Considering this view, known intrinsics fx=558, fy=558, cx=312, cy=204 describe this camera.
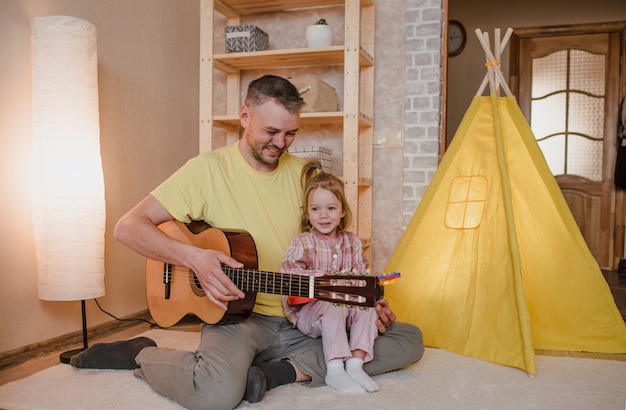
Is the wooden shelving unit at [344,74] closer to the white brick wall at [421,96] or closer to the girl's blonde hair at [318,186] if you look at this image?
the white brick wall at [421,96]

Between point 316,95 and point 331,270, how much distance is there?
1.18 meters

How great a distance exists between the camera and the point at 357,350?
69.0 inches

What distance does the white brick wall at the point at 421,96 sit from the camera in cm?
302

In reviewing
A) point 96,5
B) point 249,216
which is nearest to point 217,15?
point 96,5

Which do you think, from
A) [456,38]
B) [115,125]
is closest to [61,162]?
[115,125]

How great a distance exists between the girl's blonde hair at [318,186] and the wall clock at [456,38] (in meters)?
3.80

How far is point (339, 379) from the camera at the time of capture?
5.57ft

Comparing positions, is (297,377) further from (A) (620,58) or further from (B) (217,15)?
(A) (620,58)

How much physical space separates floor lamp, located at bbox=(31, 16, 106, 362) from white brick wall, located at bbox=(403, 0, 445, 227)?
1.67m

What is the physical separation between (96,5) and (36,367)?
1.61 meters

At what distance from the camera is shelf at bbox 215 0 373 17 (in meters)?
3.01

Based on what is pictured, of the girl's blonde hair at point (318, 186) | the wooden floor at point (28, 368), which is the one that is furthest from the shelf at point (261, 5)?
the wooden floor at point (28, 368)

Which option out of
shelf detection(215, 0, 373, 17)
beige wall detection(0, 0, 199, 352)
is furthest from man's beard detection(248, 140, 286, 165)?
shelf detection(215, 0, 373, 17)

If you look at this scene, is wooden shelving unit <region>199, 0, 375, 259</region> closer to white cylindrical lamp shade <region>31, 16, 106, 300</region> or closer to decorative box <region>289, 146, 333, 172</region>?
decorative box <region>289, 146, 333, 172</region>
